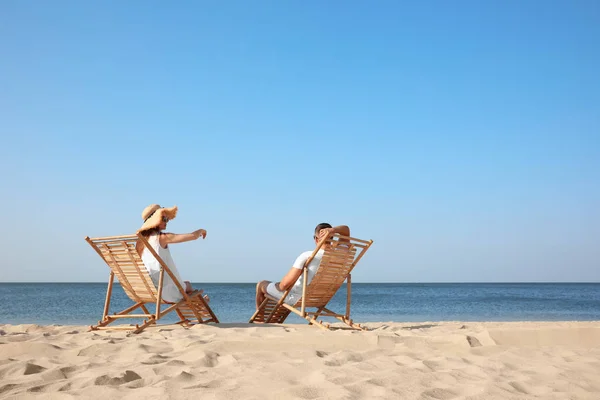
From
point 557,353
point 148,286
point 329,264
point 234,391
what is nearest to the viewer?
point 234,391

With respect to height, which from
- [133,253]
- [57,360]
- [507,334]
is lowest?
[57,360]

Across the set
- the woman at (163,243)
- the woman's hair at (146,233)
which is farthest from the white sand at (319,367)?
the woman's hair at (146,233)

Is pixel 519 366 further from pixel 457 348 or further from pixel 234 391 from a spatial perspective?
pixel 234 391

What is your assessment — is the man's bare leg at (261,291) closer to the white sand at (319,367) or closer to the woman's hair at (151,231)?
the woman's hair at (151,231)

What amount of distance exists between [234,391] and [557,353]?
91.7 inches

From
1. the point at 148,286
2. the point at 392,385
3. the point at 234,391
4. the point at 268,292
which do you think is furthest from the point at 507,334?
the point at 148,286

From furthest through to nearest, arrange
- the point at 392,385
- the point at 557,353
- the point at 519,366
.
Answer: the point at 557,353 → the point at 519,366 → the point at 392,385

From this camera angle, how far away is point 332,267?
221 inches

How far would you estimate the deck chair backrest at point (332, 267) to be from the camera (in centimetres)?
545

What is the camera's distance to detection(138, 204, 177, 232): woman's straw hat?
16.6ft

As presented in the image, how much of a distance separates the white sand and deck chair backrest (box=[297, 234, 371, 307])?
70.5 inches

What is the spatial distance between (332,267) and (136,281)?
2.09 meters

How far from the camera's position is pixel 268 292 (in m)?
5.89

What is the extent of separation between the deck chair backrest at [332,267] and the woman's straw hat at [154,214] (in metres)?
1.57
